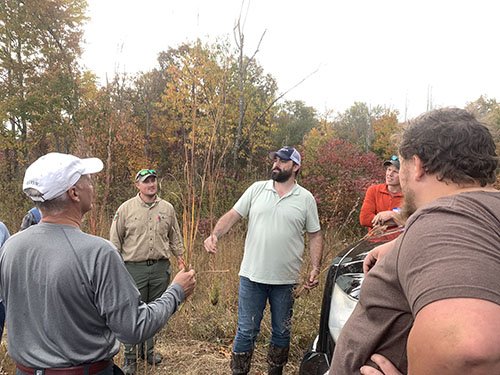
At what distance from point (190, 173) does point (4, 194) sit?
10.2 meters

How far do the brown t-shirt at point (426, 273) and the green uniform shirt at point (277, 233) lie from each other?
1.96 m

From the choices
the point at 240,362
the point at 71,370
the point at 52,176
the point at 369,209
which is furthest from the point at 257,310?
the point at 52,176

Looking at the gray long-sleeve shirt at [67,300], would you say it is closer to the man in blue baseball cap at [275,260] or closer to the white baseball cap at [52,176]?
the white baseball cap at [52,176]

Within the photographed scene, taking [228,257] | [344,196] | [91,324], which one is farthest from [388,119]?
[91,324]

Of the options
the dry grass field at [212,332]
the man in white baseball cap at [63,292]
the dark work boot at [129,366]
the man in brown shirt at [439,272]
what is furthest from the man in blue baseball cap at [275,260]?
the man in brown shirt at [439,272]

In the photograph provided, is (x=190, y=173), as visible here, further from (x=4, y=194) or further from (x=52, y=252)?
(x=4, y=194)

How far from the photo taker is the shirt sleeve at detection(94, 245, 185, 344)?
1509 millimetres

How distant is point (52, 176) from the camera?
61.8 inches

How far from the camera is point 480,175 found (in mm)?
1032

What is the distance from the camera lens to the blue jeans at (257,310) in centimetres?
319

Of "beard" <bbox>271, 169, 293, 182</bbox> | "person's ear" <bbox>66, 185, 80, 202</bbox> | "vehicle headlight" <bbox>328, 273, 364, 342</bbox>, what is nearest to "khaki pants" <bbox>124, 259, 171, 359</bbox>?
"beard" <bbox>271, 169, 293, 182</bbox>

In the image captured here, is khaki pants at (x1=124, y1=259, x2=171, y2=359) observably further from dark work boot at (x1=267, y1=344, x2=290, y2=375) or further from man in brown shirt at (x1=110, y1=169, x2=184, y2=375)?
dark work boot at (x1=267, y1=344, x2=290, y2=375)

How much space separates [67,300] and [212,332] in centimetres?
294

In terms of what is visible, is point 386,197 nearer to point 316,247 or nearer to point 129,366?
point 316,247
